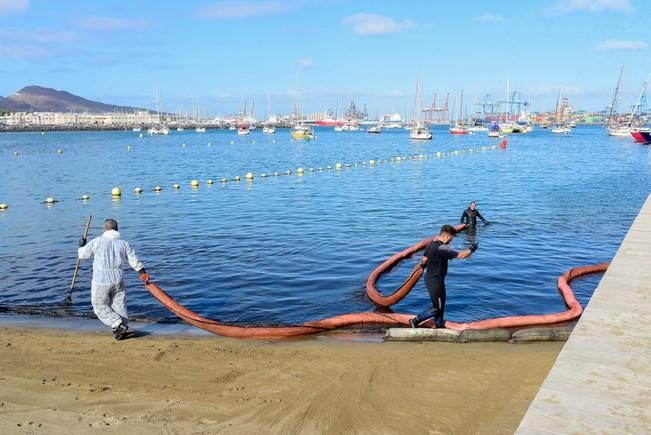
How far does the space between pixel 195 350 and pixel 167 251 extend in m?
10.5

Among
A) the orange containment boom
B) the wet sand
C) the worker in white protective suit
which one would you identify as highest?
the worker in white protective suit

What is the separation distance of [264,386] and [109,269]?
11.2ft

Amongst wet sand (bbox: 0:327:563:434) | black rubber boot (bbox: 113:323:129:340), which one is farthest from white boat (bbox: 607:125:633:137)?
black rubber boot (bbox: 113:323:129:340)

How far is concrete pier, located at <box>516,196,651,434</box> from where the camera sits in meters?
4.47

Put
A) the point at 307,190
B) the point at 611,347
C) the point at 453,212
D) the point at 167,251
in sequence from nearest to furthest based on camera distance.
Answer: the point at 611,347, the point at 167,251, the point at 453,212, the point at 307,190

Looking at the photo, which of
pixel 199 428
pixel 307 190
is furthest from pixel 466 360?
pixel 307 190

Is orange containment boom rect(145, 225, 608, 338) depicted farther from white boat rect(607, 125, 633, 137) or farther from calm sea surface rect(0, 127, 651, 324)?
white boat rect(607, 125, 633, 137)

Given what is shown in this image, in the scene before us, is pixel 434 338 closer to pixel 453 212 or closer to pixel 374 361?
pixel 374 361

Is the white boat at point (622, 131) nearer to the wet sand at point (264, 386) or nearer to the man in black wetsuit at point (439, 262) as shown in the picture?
the man in black wetsuit at point (439, 262)

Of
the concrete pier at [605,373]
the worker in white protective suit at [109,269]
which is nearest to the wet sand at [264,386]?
the worker in white protective suit at [109,269]

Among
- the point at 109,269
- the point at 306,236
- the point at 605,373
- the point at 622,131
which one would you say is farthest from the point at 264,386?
the point at 622,131

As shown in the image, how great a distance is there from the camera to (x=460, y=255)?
29.1 feet

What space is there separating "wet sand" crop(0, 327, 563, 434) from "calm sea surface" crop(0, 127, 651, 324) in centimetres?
301

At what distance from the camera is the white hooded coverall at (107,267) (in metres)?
9.15
